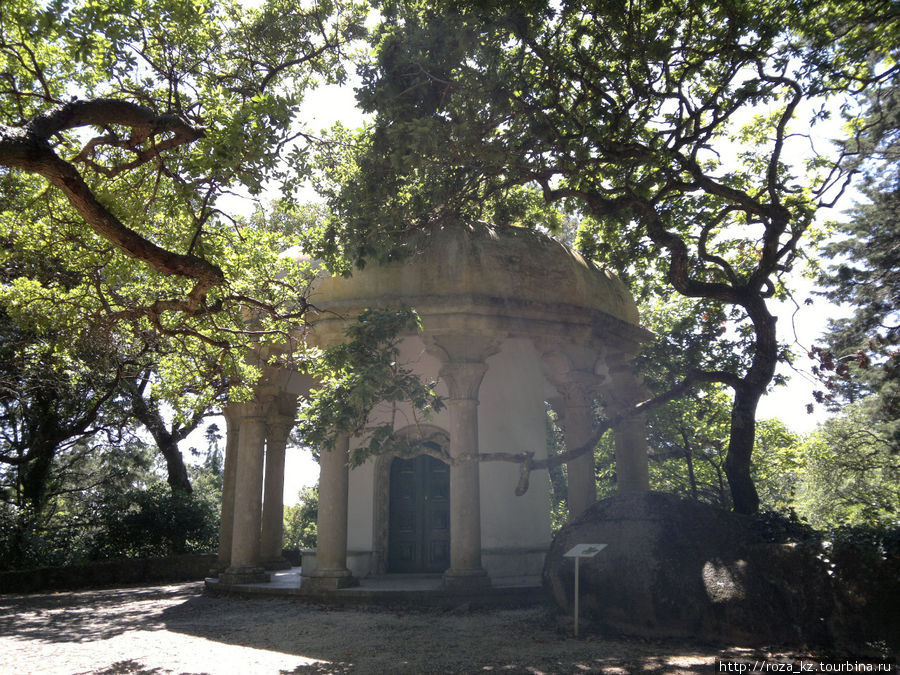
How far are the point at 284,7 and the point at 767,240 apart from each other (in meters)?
7.85

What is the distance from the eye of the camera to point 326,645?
746cm

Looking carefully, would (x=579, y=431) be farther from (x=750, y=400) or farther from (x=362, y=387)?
(x=362, y=387)

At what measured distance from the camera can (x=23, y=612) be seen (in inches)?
438

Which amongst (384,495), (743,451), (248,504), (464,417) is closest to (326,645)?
(464,417)

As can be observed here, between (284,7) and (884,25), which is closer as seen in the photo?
(884,25)

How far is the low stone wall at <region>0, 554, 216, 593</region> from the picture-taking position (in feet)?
48.3

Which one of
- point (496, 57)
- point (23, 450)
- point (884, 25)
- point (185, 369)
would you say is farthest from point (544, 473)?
point (23, 450)

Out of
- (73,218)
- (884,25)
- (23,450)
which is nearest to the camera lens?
(884,25)

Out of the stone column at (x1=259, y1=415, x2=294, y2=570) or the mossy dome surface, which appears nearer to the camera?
the mossy dome surface

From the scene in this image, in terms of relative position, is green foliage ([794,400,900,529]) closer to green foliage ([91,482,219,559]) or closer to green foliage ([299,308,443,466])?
green foliage ([299,308,443,466])

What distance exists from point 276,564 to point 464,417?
722cm

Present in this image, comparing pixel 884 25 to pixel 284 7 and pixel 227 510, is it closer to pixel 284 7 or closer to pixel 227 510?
pixel 284 7

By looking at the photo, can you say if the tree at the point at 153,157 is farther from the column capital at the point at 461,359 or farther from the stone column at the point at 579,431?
the stone column at the point at 579,431

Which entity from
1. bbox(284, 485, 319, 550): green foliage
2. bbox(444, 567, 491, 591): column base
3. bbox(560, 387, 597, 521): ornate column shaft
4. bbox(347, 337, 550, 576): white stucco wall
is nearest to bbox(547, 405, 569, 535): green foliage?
bbox(284, 485, 319, 550): green foliage
